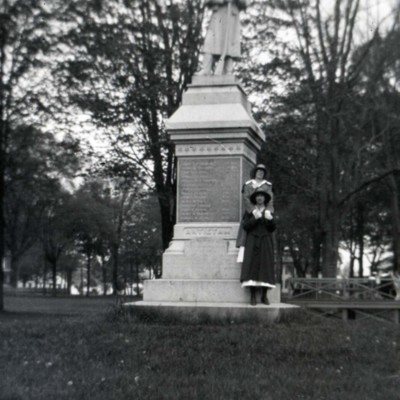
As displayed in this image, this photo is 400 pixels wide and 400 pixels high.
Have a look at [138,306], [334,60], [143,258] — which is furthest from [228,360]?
[143,258]

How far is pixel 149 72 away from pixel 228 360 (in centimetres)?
1375

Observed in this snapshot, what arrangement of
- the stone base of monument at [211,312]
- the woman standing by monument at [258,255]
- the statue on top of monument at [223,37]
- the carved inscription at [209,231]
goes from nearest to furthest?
the stone base of monument at [211,312] → the woman standing by monument at [258,255] → the carved inscription at [209,231] → the statue on top of monument at [223,37]

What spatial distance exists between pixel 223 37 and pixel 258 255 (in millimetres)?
4433

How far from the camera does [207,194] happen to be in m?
11.5

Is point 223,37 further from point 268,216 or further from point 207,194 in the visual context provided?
point 268,216

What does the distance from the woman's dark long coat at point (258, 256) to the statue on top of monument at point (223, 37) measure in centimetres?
348

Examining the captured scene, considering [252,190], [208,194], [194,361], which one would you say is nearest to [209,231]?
[208,194]

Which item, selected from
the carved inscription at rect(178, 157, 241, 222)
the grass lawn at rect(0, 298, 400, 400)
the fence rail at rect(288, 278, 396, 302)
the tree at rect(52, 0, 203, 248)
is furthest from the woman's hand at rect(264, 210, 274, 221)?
the fence rail at rect(288, 278, 396, 302)

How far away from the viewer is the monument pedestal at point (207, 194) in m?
11.0

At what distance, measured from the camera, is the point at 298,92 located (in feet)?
70.8

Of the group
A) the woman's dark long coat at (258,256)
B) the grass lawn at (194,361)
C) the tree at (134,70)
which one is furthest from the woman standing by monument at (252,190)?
the tree at (134,70)

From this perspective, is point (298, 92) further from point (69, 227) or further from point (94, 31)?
point (69, 227)

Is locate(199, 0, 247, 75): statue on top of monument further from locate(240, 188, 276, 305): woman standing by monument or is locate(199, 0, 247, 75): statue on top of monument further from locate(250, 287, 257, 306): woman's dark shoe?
locate(250, 287, 257, 306): woman's dark shoe

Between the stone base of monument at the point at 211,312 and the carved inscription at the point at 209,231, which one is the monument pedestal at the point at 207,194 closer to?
the carved inscription at the point at 209,231
